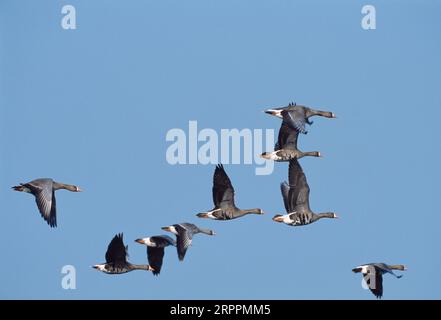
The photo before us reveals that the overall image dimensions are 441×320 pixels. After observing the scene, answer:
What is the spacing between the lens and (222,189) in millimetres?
16812

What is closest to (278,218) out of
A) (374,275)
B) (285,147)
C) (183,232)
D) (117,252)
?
(285,147)

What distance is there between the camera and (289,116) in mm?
16438

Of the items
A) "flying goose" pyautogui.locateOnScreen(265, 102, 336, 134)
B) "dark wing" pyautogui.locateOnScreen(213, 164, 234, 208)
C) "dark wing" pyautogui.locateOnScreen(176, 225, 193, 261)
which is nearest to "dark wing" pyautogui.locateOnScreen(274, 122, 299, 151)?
"flying goose" pyautogui.locateOnScreen(265, 102, 336, 134)

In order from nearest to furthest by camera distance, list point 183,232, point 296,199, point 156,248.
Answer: point 183,232
point 296,199
point 156,248

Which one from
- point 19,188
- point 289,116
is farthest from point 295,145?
point 19,188

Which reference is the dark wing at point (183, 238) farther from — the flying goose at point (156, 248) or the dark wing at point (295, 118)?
the dark wing at point (295, 118)

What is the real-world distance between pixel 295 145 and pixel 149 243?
2054 mm

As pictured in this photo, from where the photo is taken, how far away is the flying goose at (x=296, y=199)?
16.5 m

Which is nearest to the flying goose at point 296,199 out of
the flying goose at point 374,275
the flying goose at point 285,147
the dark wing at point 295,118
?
the flying goose at point 285,147

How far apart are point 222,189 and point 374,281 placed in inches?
80.0

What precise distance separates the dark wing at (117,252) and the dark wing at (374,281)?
9.08ft

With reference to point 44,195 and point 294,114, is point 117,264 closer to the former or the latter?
point 44,195
